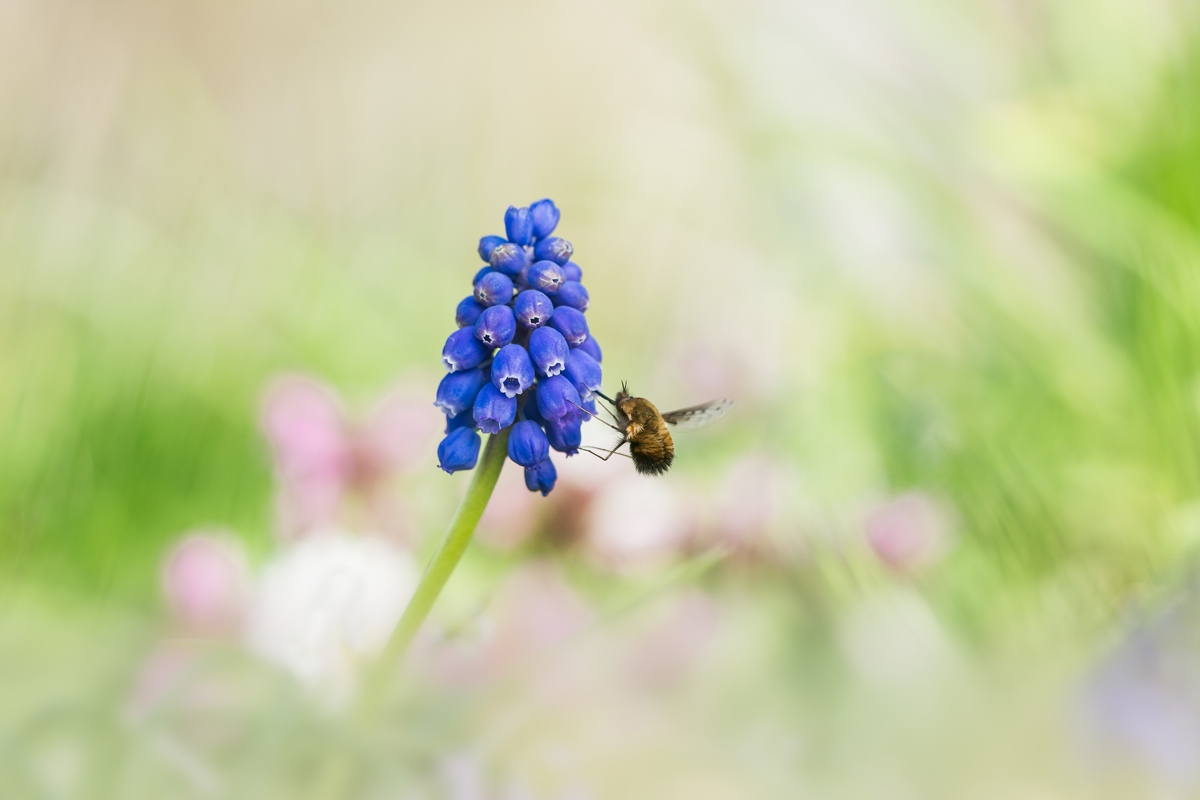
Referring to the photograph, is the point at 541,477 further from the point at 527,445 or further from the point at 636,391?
the point at 636,391

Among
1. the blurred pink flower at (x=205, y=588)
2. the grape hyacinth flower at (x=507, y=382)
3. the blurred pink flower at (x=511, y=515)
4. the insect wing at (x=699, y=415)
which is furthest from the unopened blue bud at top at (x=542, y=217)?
the blurred pink flower at (x=205, y=588)

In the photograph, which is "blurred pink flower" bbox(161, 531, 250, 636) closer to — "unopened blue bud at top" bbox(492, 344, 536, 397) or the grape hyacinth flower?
the grape hyacinth flower

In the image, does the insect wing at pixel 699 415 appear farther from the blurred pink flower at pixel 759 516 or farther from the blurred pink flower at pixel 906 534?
the blurred pink flower at pixel 906 534

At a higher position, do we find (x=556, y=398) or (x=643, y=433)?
(x=643, y=433)

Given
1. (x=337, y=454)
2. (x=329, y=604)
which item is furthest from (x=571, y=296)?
(x=337, y=454)

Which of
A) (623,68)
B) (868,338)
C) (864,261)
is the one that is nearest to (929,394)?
(868,338)

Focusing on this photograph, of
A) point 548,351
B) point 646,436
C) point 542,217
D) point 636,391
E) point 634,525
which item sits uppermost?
point 636,391
